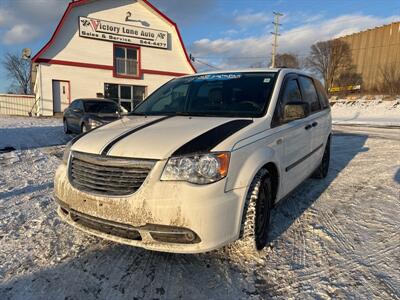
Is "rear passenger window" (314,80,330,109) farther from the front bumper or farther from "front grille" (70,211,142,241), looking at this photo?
"front grille" (70,211,142,241)

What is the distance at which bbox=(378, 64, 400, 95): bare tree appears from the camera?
32.9 metres

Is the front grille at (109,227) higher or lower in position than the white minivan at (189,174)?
lower

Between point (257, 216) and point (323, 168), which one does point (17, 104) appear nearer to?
point (323, 168)

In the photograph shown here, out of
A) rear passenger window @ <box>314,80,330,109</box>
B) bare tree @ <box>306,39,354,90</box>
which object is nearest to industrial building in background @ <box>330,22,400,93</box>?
bare tree @ <box>306,39,354,90</box>

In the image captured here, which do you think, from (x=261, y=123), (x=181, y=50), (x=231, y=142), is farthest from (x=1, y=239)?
(x=181, y=50)

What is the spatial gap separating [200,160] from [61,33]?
21639 millimetres

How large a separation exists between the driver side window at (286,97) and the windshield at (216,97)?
0.15 m

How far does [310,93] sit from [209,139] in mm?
2914

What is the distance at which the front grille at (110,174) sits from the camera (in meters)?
2.71

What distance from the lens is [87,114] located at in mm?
→ 11008

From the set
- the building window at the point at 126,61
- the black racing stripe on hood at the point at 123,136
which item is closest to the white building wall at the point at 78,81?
the building window at the point at 126,61

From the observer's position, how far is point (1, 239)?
11.3 ft

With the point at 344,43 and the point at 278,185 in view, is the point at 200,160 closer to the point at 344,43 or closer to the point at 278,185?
the point at 278,185

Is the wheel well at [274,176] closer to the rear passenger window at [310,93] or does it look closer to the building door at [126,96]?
the rear passenger window at [310,93]
